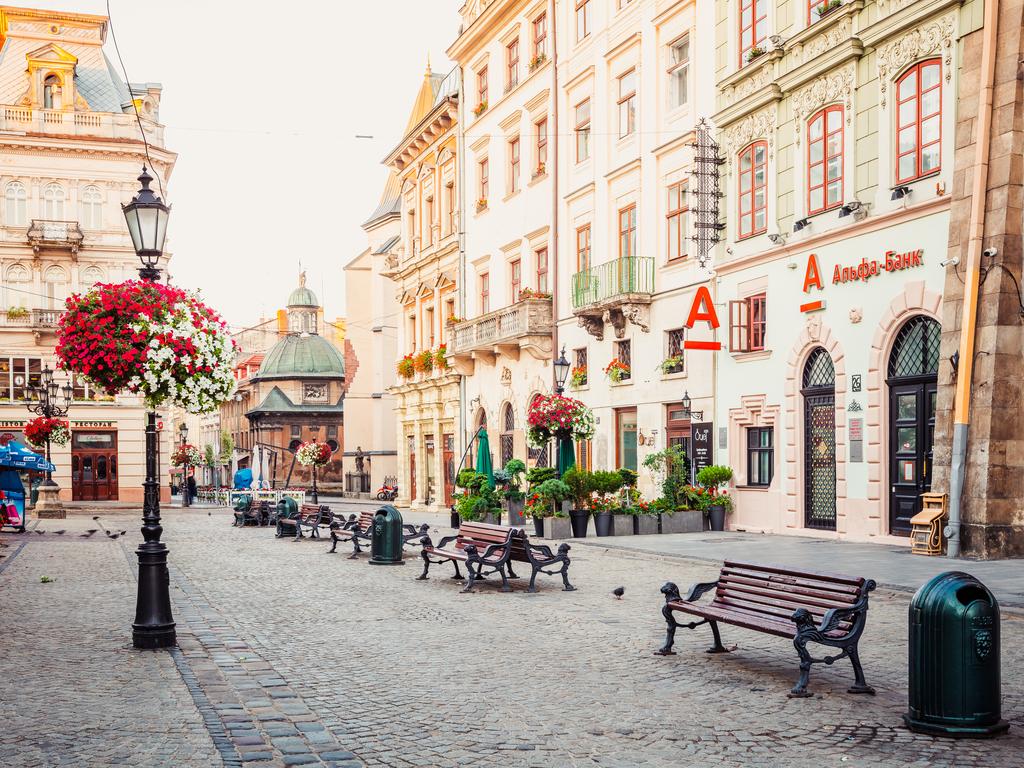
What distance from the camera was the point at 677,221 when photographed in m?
28.9

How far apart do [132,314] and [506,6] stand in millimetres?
30108

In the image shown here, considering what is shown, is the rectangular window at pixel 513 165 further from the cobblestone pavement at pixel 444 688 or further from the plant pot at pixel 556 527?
the cobblestone pavement at pixel 444 688

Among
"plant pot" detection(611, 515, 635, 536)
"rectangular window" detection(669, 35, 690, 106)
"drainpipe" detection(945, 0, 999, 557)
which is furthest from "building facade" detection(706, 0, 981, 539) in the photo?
"plant pot" detection(611, 515, 635, 536)

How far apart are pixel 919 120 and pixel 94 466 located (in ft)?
146

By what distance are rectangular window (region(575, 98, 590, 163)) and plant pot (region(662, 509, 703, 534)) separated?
1263cm

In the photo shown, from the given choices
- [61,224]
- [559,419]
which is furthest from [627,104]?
[61,224]

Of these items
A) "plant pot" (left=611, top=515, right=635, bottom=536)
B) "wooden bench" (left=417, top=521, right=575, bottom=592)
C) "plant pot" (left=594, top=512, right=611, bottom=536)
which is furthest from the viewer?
"plant pot" (left=611, top=515, right=635, bottom=536)

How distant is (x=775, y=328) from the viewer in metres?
24.8

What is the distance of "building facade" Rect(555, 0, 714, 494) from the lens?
28484mm

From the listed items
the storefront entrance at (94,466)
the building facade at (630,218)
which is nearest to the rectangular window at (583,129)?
the building facade at (630,218)

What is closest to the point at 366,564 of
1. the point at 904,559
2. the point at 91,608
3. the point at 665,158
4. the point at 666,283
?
the point at 91,608

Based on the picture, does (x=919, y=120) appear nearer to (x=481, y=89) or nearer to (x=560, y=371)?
(x=560, y=371)

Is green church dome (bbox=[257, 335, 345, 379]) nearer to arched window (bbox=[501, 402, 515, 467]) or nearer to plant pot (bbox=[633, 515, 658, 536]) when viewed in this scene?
arched window (bbox=[501, 402, 515, 467])

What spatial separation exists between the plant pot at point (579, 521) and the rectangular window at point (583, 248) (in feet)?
35.8
